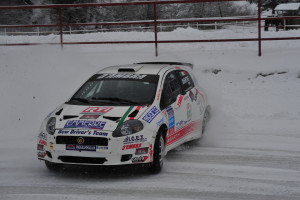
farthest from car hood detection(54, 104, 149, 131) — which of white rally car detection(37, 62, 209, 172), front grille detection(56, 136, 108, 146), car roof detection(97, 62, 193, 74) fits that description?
car roof detection(97, 62, 193, 74)

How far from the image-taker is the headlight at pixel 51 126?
25.3 feet

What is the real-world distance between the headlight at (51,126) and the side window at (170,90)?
1595 mm

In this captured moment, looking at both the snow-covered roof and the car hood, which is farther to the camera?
the snow-covered roof

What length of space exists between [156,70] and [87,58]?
26.5ft

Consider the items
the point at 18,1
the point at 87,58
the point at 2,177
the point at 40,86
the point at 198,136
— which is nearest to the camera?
the point at 2,177

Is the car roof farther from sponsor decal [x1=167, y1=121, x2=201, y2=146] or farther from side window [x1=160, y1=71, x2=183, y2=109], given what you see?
sponsor decal [x1=167, y1=121, x2=201, y2=146]

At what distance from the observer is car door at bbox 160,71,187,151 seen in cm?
848

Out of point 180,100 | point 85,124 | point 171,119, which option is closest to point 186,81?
point 180,100

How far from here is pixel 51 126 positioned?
783cm

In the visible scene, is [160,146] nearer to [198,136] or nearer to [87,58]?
[198,136]

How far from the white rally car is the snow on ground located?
34 cm

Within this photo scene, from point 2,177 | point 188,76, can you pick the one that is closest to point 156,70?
point 188,76

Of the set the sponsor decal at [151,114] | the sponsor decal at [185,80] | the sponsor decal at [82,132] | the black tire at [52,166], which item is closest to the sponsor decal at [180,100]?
the sponsor decal at [185,80]

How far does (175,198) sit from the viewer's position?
6633mm
